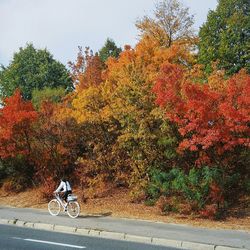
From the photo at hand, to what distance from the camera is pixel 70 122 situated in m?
25.7

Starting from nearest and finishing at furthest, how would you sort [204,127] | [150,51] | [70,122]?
[204,127] → [70,122] → [150,51]

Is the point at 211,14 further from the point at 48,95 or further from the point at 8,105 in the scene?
the point at 8,105

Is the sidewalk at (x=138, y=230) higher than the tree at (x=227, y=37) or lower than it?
lower

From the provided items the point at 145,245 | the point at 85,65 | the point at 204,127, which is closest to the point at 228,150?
the point at 204,127

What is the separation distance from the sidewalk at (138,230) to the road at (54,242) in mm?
617

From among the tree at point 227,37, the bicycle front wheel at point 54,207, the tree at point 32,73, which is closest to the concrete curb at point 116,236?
the bicycle front wheel at point 54,207

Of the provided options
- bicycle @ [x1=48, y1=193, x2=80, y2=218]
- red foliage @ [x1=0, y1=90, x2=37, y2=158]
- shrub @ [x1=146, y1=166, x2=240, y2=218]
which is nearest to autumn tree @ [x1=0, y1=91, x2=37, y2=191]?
red foliage @ [x1=0, y1=90, x2=37, y2=158]

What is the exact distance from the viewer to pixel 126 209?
21.1 metres

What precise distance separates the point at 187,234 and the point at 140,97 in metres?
7.67

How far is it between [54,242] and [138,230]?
128 inches

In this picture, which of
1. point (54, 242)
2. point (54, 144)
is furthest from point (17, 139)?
point (54, 242)

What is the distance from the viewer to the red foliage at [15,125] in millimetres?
25969

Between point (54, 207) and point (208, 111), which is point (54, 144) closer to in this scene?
point (54, 207)

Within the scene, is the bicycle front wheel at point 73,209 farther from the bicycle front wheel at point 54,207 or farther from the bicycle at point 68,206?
the bicycle front wheel at point 54,207
